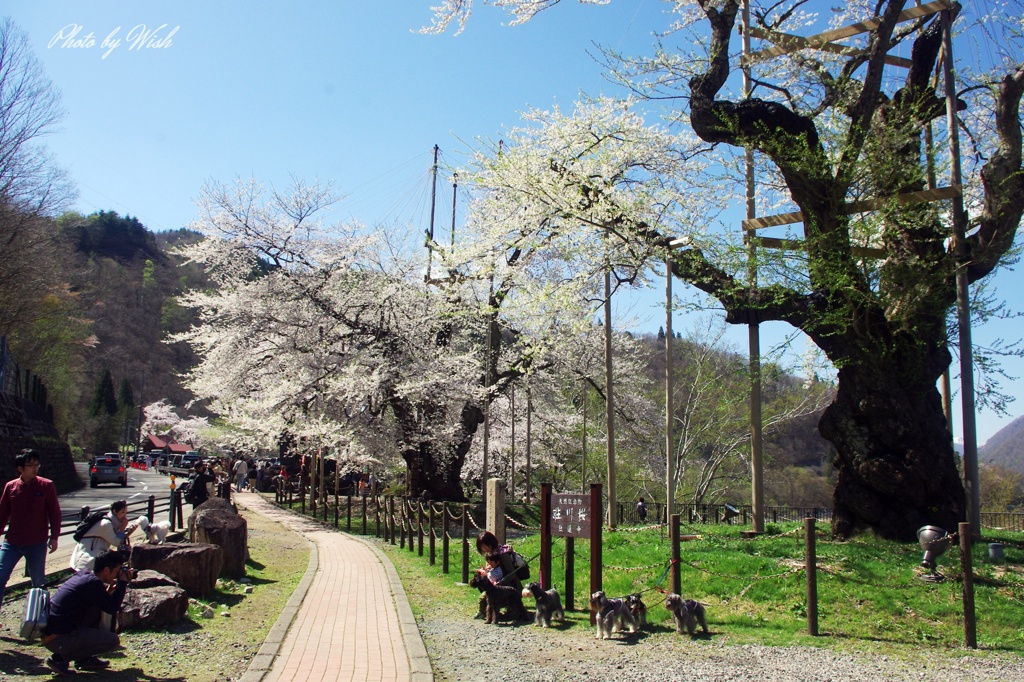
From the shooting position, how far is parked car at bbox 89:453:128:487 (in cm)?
3591

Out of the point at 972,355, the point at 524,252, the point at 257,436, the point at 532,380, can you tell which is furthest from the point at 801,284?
the point at 257,436

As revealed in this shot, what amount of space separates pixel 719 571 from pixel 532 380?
Result: 18.0m

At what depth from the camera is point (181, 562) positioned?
30.2ft

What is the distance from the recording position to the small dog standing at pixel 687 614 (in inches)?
309

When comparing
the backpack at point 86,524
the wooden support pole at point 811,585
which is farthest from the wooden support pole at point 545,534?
the backpack at point 86,524

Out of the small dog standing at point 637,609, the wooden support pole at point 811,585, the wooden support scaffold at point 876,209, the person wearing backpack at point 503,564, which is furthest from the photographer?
the wooden support scaffold at point 876,209

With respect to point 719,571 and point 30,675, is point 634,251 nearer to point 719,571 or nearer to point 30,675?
point 719,571

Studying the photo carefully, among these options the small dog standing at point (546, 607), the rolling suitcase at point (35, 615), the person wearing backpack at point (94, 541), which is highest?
the person wearing backpack at point (94, 541)

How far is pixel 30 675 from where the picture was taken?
5.89m

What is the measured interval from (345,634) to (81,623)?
2.71 metres

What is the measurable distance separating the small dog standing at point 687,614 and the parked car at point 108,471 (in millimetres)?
35047

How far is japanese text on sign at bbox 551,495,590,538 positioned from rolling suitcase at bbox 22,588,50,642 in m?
5.38

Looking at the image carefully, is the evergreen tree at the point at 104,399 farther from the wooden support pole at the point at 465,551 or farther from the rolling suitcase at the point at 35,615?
the rolling suitcase at the point at 35,615

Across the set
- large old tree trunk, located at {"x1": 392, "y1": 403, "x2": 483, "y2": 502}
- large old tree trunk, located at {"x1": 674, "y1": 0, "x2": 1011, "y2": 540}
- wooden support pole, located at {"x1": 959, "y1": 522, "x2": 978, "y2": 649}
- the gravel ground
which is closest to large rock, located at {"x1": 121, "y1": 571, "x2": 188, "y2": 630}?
the gravel ground
